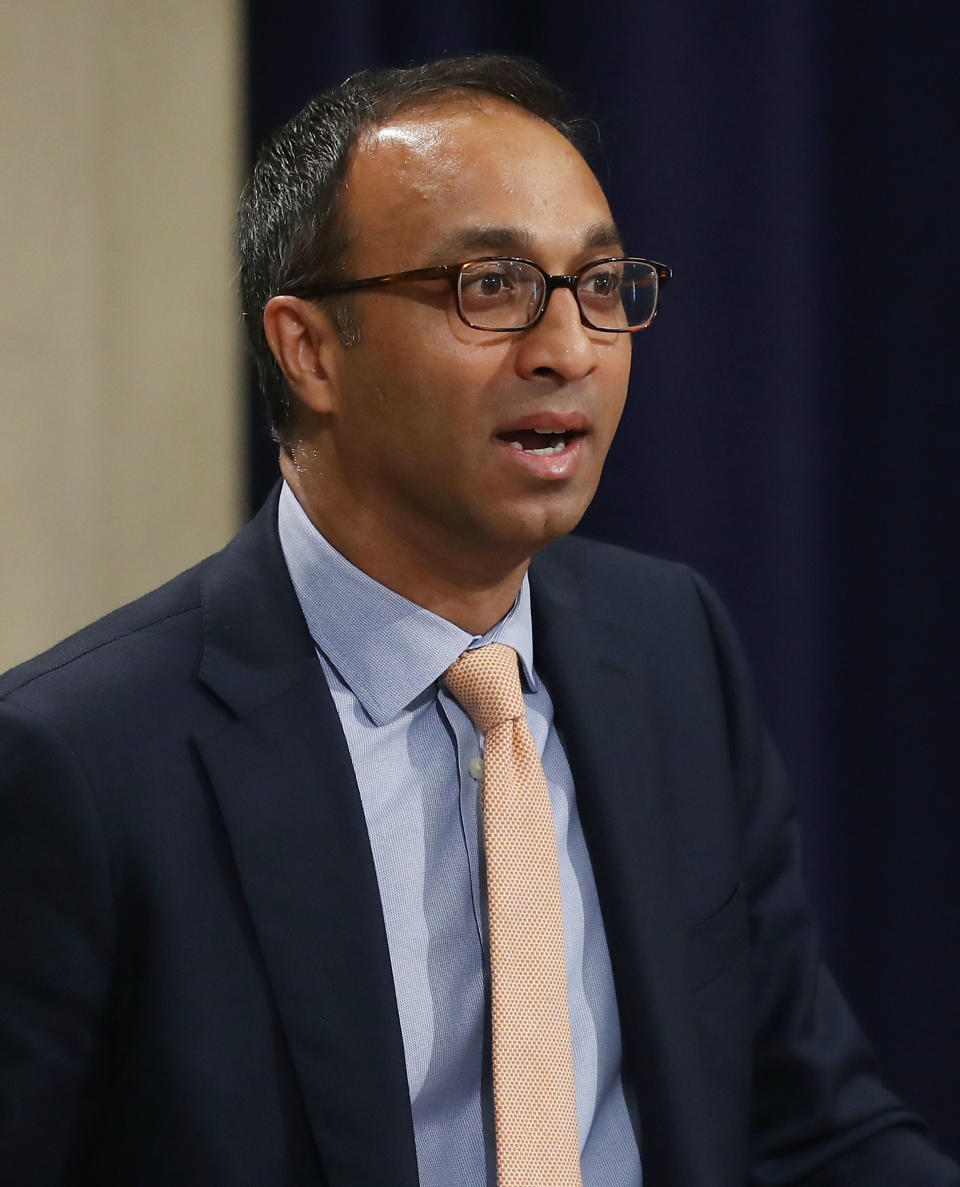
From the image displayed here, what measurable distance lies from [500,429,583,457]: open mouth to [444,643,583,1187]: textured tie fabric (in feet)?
0.56

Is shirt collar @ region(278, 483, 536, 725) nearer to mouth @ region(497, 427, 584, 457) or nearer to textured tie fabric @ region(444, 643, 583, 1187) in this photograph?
textured tie fabric @ region(444, 643, 583, 1187)

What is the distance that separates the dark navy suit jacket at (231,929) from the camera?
3.26 ft

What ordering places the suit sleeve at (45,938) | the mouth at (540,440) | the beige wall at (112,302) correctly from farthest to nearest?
the beige wall at (112,302) → the mouth at (540,440) → the suit sleeve at (45,938)

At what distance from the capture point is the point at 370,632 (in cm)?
113

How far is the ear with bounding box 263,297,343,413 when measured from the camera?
45.4 inches

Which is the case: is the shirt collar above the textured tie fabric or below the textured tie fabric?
above

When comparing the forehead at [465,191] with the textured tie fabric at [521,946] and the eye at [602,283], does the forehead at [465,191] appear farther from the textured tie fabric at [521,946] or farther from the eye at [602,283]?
the textured tie fabric at [521,946]

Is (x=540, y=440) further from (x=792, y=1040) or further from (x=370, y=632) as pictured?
(x=792, y=1040)

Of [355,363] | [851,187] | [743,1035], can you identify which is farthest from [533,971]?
[851,187]

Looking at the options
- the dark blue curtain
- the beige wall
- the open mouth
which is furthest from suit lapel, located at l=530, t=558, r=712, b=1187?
the beige wall

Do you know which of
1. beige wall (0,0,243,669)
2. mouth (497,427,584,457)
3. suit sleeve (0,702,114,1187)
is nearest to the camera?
suit sleeve (0,702,114,1187)

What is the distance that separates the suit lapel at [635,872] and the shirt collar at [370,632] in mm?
139

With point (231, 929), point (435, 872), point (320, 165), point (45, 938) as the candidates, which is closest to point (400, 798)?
point (435, 872)

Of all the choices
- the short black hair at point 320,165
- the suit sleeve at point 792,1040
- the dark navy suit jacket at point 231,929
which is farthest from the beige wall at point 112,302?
the suit sleeve at point 792,1040
